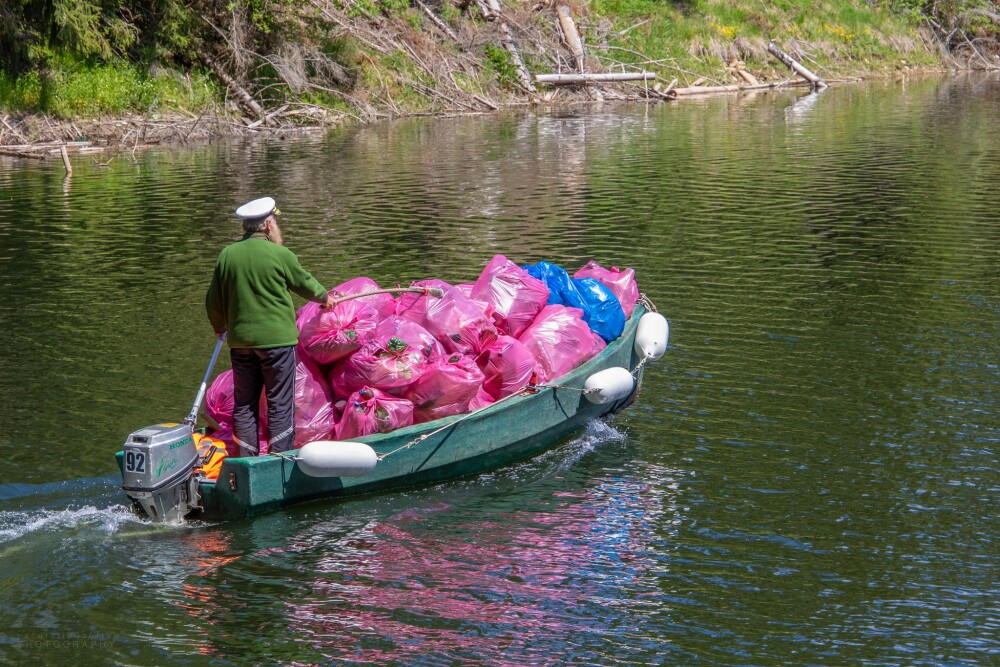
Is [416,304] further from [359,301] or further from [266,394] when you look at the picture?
[266,394]

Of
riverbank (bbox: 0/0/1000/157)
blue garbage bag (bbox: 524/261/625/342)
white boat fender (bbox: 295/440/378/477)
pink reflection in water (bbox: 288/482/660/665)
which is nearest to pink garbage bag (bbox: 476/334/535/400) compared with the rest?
blue garbage bag (bbox: 524/261/625/342)

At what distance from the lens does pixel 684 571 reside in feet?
22.6

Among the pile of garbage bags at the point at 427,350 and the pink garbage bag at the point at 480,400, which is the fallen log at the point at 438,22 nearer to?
the pile of garbage bags at the point at 427,350

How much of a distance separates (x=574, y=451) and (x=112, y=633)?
394cm

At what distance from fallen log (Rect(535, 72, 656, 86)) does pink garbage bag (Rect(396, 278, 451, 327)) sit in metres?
30.8

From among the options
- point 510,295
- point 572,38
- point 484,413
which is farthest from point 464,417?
point 572,38

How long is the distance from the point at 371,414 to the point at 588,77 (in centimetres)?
3285

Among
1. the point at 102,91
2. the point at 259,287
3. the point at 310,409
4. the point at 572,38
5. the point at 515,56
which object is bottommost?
the point at 310,409

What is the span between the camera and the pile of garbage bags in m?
8.20

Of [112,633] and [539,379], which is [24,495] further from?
[539,379]

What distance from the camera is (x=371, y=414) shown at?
26.5 feet

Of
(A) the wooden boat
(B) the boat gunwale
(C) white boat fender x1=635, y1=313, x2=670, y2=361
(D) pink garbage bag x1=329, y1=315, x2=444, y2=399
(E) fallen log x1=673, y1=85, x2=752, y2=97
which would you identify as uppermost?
(E) fallen log x1=673, y1=85, x2=752, y2=97

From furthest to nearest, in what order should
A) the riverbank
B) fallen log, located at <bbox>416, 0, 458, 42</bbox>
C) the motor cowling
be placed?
1. fallen log, located at <bbox>416, 0, 458, 42</bbox>
2. the riverbank
3. the motor cowling

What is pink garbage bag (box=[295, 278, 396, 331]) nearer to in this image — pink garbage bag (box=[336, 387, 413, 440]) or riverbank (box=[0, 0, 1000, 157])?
pink garbage bag (box=[336, 387, 413, 440])
